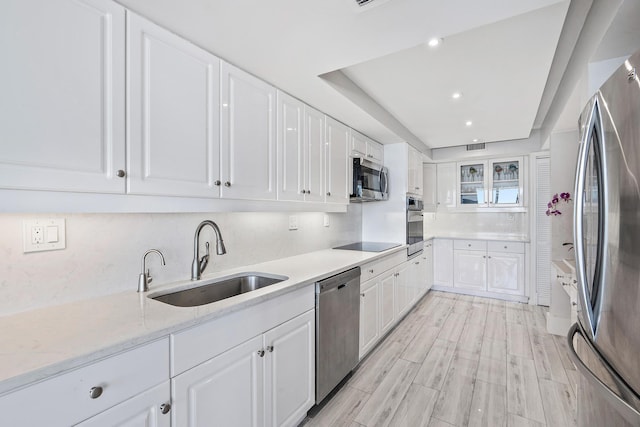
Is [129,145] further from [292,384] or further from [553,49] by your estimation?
[553,49]

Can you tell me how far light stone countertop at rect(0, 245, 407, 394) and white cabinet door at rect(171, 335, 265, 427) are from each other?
0.21m

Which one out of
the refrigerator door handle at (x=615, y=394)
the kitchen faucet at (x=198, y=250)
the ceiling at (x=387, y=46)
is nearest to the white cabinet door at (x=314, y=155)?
the ceiling at (x=387, y=46)

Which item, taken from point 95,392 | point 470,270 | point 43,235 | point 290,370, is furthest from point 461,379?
point 43,235

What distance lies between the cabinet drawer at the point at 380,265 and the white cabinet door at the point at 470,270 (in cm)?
167

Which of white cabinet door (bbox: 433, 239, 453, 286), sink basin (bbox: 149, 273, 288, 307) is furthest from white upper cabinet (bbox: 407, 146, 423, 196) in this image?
sink basin (bbox: 149, 273, 288, 307)

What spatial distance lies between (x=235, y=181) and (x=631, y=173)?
1.63 m

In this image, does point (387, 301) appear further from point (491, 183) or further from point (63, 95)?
point (491, 183)

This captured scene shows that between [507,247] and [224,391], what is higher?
[507,247]

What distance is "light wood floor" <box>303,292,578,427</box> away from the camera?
Answer: 6.13 feet

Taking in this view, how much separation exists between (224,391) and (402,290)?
2.44m

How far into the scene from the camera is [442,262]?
15.4 ft

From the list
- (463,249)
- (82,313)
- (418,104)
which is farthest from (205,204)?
(463,249)

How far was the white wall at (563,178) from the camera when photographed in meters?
3.01

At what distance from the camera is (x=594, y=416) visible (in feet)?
3.70
